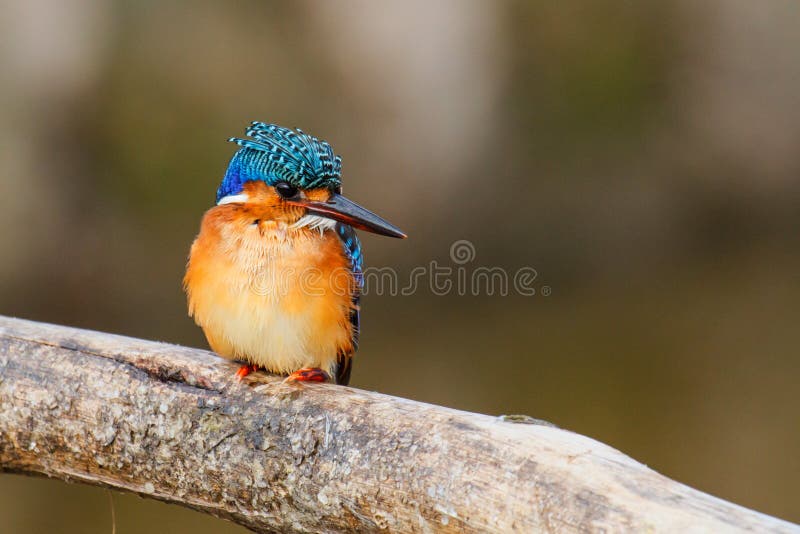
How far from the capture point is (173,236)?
855 centimetres

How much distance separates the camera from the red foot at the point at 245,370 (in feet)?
9.05

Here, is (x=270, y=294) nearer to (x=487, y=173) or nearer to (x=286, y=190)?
(x=286, y=190)

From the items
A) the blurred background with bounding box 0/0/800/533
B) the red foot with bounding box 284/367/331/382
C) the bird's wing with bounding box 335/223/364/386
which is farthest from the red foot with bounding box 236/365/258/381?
the blurred background with bounding box 0/0/800/533

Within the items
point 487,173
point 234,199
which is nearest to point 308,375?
point 234,199

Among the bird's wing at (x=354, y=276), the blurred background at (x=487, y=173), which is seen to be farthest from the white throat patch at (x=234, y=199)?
the blurred background at (x=487, y=173)

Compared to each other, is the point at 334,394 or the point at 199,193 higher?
the point at 199,193

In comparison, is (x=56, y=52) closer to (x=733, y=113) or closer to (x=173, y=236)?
(x=173, y=236)

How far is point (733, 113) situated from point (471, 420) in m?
8.98

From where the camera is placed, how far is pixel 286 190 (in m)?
3.01

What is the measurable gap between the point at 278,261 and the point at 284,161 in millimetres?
330

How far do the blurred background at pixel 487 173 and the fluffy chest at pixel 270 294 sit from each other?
12.1ft

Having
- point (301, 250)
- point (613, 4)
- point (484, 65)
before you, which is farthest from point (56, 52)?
point (301, 250)

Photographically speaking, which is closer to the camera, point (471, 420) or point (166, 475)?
point (471, 420)

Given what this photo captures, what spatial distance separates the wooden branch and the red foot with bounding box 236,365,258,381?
3 cm
